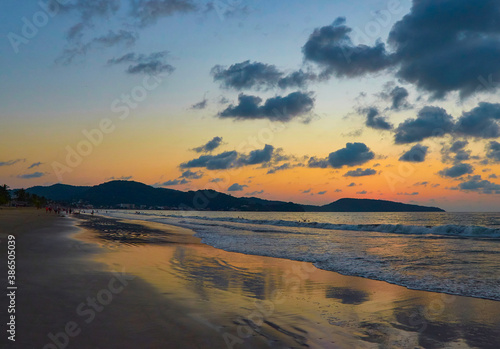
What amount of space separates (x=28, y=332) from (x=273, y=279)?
880cm

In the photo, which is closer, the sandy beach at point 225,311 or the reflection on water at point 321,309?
the sandy beach at point 225,311

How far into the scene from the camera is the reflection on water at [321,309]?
6.94 meters

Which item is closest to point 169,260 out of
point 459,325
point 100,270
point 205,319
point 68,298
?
point 100,270

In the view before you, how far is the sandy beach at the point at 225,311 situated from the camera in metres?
6.36

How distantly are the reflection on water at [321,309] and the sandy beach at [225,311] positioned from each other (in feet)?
0.08

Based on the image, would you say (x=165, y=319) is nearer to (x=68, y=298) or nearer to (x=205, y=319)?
(x=205, y=319)

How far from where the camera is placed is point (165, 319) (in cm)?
736

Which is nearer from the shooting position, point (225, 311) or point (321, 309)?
point (225, 311)

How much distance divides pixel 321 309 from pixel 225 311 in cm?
262

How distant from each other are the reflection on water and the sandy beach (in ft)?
0.08

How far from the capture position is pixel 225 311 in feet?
27.6

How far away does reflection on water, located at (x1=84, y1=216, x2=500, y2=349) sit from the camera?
22.8 feet

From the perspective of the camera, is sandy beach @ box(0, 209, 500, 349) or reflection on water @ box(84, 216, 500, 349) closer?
sandy beach @ box(0, 209, 500, 349)

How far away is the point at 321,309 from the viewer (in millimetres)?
9102
